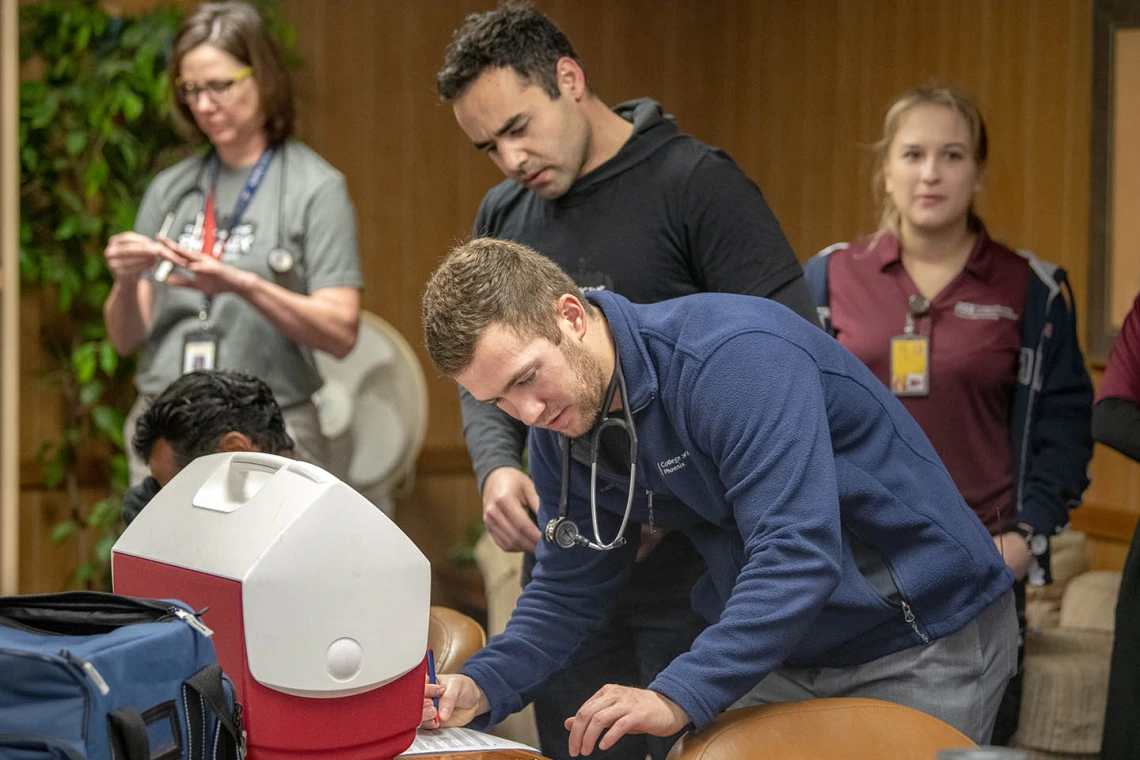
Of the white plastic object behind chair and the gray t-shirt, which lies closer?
the gray t-shirt

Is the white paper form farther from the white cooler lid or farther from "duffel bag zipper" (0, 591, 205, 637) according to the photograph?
"duffel bag zipper" (0, 591, 205, 637)

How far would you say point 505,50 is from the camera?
2.07m

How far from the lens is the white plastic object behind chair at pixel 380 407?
14.1 ft

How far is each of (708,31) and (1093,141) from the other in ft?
6.72

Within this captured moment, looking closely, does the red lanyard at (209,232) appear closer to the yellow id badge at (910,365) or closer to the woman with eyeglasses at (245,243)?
the woman with eyeglasses at (245,243)

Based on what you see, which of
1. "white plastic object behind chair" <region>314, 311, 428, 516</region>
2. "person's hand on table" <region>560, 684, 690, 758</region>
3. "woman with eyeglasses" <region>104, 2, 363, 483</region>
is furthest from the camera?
"white plastic object behind chair" <region>314, 311, 428, 516</region>

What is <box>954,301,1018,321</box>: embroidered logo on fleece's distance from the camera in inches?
103

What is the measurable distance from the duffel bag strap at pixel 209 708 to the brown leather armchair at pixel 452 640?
0.73 meters

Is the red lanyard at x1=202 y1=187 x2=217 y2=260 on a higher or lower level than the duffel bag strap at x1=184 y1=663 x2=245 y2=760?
higher

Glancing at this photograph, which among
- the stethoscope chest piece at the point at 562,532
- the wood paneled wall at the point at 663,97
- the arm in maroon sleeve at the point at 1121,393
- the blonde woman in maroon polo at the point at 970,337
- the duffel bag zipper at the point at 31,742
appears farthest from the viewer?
the wood paneled wall at the point at 663,97

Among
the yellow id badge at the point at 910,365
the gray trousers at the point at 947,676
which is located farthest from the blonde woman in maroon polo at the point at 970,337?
the gray trousers at the point at 947,676

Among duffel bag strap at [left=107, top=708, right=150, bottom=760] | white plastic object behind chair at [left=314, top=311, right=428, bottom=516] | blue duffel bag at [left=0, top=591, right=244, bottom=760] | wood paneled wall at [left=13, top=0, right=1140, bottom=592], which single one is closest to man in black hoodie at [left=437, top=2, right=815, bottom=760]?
blue duffel bag at [left=0, top=591, right=244, bottom=760]

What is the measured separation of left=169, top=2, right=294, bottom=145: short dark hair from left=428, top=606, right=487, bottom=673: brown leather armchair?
1.19m

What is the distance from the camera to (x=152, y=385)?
8.84ft
